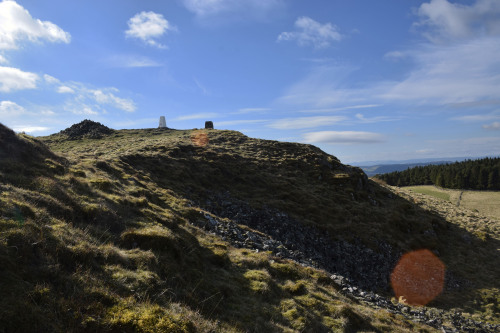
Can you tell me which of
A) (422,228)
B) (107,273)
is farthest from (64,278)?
(422,228)

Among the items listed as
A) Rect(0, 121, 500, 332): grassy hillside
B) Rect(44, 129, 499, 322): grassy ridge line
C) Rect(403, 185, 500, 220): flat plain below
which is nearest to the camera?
Rect(0, 121, 500, 332): grassy hillside

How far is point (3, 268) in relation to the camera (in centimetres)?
759

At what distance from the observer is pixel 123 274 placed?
9.82 meters

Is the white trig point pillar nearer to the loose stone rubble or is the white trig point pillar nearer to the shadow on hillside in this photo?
the shadow on hillside

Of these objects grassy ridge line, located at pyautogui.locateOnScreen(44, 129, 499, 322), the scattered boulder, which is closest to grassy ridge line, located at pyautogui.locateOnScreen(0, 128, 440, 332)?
grassy ridge line, located at pyautogui.locateOnScreen(44, 129, 499, 322)

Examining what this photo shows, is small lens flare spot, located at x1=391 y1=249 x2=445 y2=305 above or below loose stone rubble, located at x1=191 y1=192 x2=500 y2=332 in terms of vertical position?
below

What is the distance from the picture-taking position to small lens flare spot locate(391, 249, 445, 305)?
24.9 m

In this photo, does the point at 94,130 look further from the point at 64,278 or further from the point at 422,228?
the point at 422,228

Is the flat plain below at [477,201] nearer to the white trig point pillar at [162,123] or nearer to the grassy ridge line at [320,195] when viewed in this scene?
the grassy ridge line at [320,195]

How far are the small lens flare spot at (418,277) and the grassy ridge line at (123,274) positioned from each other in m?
11.2

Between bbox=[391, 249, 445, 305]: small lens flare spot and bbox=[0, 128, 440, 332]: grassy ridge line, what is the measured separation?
1119 cm

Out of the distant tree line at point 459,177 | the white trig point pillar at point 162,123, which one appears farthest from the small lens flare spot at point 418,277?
the distant tree line at point 459,177

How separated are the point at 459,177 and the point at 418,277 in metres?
131

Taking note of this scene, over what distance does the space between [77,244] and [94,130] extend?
6882cm
